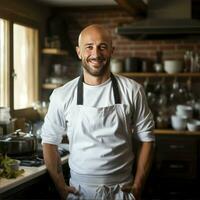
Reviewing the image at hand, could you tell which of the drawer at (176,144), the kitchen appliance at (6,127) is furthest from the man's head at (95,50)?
the drawer at (176,144)

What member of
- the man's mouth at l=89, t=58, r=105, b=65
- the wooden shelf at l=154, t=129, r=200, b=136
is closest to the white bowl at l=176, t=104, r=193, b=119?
the wooden shelf at l=154, t=129, r=200, b=136

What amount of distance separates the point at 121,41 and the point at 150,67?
497 mm

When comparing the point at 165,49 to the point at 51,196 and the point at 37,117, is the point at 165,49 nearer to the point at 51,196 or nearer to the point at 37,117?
the point at 37,117

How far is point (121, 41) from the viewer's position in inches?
203

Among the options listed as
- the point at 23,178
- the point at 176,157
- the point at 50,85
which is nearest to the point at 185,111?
the point at 176,157

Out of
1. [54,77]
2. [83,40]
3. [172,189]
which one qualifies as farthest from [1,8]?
[172,189]

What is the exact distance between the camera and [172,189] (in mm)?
4516

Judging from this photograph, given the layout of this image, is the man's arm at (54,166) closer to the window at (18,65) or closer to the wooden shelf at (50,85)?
the window at (18,65)

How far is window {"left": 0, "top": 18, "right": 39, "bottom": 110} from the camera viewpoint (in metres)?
4.12

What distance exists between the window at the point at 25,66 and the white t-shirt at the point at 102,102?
215 cm

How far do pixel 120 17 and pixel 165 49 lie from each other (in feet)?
2.25

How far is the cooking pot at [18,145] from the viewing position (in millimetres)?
2672

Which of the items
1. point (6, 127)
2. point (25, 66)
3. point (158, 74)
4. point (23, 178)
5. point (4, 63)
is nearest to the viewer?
point (23, 178)

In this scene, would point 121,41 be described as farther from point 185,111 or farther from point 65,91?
point 65,91
